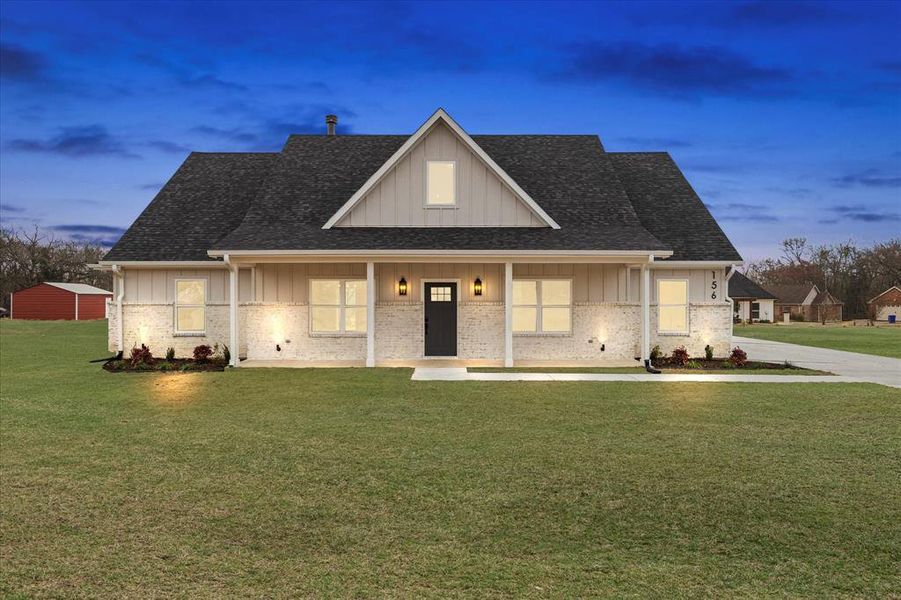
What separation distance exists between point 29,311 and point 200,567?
201 ft

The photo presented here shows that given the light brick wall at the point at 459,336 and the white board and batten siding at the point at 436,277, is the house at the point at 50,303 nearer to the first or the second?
the white board and batten siding at the point at 436,277

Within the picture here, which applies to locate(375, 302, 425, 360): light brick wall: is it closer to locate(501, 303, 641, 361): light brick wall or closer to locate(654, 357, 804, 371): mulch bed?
locate(501, 303, 641, 361): light brick wall

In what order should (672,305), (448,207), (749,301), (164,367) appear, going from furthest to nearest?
(749,301), (672,305), (448,207), (164,367)

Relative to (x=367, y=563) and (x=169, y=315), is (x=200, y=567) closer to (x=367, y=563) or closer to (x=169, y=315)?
(x=367, y=563)

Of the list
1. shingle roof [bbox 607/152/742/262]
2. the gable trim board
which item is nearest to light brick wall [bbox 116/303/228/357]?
the gable trim board

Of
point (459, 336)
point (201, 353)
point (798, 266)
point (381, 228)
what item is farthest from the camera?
point (798, 266)

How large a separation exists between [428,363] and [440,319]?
146 centimetres

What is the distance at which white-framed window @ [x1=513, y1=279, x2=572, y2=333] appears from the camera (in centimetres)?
1731

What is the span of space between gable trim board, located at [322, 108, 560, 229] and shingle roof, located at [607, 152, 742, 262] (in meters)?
3.93

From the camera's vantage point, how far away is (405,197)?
1686 centimetres

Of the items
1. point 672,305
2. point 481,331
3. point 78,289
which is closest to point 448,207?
point 481,331

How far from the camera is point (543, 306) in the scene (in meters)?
17.3

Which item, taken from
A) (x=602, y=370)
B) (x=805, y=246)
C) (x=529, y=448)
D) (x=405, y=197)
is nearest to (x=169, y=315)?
(x=405, y=197)

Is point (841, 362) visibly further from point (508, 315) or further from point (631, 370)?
point (508, 315)
